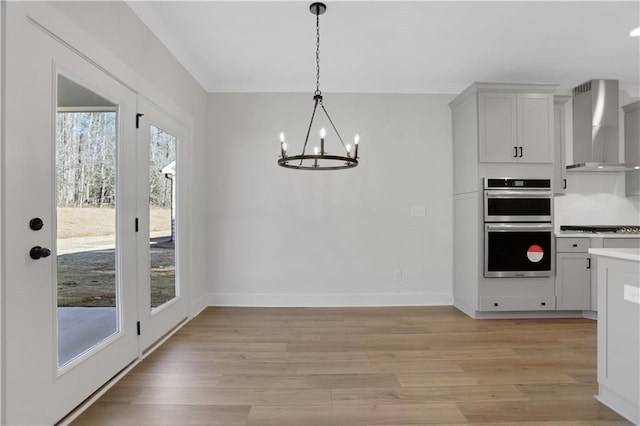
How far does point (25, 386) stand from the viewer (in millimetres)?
1523

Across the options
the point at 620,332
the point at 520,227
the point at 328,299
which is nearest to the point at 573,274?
the point at 520,227

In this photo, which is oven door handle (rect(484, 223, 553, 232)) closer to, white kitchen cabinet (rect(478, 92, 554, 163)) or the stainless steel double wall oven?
the stainless steel double wall oven

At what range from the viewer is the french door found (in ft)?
4.87

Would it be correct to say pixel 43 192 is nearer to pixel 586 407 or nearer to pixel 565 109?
pixel 586 407

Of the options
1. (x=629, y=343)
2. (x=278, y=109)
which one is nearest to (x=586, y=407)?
(x=629, y=343)

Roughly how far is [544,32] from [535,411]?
→ 3065 millimetres

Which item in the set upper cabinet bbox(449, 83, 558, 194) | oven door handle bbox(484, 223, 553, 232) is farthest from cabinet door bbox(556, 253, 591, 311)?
upper cabinet bbox(449, 83, 558, 194)

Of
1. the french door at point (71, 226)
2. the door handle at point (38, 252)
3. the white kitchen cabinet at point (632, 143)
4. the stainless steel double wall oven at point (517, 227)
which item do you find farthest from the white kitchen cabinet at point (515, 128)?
the door handle at point (38, 252)

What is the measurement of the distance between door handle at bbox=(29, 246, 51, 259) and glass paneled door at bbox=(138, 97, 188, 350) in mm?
961

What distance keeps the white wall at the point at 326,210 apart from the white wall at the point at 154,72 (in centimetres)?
27

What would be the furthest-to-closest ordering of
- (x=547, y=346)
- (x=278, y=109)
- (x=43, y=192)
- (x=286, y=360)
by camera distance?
(x=278, y=109)
(x=547, y=346)
(x=286, y=360)
(x=43, y=192)

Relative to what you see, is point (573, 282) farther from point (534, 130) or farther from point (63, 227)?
point (63, 227)

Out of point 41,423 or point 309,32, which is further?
point 309,32

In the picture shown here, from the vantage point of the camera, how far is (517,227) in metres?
3.58
